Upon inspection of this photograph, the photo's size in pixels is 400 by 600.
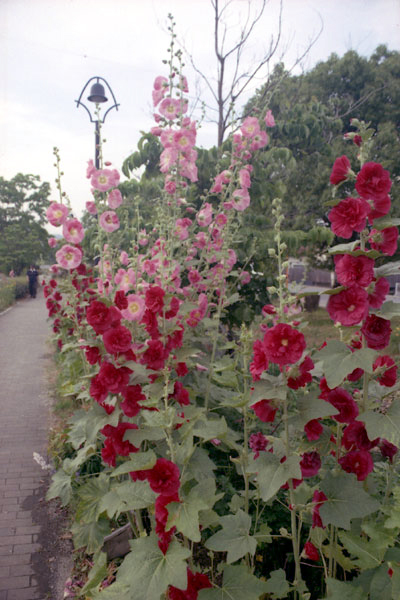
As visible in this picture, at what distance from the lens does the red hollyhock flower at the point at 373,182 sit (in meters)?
1.52

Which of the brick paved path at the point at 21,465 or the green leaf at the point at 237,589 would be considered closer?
the green leaf at the point at 237,589

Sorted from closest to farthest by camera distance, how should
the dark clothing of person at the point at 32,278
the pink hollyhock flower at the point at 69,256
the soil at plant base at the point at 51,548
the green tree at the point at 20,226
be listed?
the soil at plant base at the point at 51,548, the pink hollyhock flower at the point at 69,256, the dark clothing of person at the point at 32,278, the green tree at the point at 20,226

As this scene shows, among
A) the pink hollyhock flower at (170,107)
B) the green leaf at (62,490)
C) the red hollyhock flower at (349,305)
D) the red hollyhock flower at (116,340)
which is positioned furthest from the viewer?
the pink hollyhock flower at (170,107)

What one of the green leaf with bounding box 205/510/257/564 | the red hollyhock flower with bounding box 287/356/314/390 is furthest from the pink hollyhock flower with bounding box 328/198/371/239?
the green leaf with bounding box 205/510/257/564

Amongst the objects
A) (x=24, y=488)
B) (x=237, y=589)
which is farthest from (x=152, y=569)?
(x=24, y=488)

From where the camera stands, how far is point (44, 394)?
252 inches

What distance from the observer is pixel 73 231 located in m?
2.79

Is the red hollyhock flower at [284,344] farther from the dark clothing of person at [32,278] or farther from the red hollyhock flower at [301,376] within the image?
the dark clothing of person at [32,278]

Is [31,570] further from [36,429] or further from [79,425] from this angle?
[36,429]

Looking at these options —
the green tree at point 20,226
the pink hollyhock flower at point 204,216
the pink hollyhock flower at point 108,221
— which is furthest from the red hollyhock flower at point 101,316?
the green tree at point 20,226

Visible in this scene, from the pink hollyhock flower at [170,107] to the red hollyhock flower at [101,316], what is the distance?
189 cm

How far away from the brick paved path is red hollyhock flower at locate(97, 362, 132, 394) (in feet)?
5.43

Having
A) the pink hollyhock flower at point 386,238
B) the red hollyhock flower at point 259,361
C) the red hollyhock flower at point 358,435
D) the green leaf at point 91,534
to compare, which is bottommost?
the green leaf at point 91,534

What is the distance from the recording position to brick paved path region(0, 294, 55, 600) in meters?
2.79
